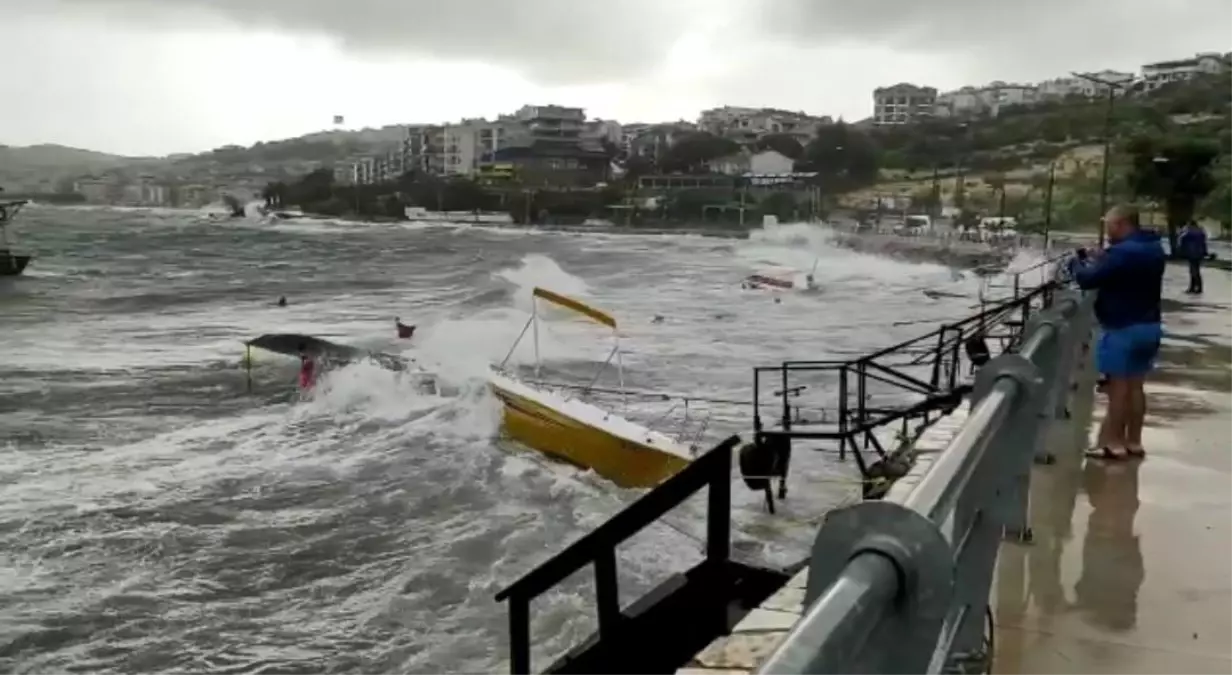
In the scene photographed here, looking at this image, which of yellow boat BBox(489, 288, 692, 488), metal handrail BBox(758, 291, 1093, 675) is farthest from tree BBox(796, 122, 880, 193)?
metal handrail BBox(758, 291, 1093, 675)

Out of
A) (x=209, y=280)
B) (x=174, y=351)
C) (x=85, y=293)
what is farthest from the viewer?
(x=209, y=280)

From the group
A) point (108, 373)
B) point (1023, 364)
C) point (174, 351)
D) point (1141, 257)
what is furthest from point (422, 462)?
point (174, 351)

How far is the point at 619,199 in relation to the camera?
172 metres

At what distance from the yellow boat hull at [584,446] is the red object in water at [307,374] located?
7738mm

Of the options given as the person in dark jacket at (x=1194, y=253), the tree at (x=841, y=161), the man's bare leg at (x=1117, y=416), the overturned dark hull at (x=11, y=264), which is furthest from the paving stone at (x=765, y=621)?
the tree at (x=841, y=161)

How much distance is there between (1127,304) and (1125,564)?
7.41 ft

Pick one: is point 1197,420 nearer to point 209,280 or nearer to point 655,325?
point 655,325

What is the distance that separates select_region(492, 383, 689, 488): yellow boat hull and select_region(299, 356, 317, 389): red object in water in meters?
7.74

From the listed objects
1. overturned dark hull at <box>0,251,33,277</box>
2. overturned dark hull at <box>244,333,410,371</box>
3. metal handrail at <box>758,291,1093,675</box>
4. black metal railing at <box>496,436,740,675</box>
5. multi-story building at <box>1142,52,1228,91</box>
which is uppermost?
multi-story building at <box>1142,52,1228,91</box>

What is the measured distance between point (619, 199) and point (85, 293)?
110863 mm

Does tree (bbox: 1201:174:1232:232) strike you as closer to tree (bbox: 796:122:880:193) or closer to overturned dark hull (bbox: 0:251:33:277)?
overturned dark hull (bbox: 0:251:33:277)

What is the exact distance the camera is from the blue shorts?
23.3ft

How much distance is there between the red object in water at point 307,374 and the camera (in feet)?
87.0

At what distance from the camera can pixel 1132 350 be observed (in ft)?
23.4
